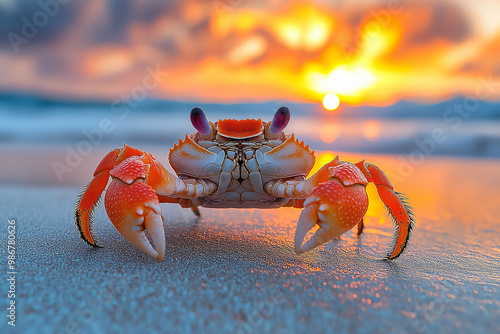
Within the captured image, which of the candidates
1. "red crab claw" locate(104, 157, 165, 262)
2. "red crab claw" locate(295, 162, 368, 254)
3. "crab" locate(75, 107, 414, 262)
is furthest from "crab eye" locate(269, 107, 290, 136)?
"red crab claw" locate(104, 157, 165, 262)

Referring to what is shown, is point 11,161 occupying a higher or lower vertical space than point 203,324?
lower

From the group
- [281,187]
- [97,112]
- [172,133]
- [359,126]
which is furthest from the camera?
[97,112]

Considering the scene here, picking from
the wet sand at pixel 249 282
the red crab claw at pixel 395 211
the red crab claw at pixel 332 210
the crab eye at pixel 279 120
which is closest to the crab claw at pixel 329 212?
the red crab claw at pixel 332 210

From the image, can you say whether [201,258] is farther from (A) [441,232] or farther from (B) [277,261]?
(A) [441,232]

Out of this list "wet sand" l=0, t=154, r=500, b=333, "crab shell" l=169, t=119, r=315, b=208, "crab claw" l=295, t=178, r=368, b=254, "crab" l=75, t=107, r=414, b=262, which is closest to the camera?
"wet sand" l=0, t=154, r=500, b=333

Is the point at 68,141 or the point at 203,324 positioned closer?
the point at 203,324

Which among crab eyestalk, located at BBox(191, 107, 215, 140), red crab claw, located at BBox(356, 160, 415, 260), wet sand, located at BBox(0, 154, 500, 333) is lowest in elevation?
wet sand, located at BBox(0, 154, 500, 333)

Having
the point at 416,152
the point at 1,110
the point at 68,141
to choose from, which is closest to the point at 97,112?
the point at 1,110

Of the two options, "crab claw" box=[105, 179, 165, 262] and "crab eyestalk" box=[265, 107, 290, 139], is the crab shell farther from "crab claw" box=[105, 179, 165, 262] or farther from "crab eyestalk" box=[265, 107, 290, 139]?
"crab claw" box=[105, 179, 165, 262]
